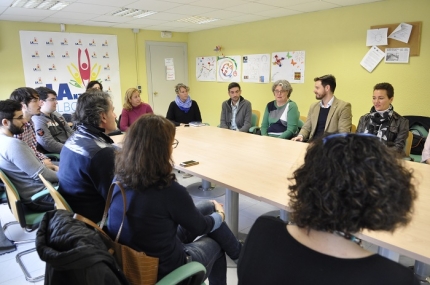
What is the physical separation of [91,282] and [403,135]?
9.90 ft

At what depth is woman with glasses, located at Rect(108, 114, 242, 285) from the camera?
1286 millimetres

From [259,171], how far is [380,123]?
5.46ft

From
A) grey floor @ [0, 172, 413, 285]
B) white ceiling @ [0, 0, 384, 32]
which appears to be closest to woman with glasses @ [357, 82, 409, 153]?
grey floor @ [0, 172, 413, 285]

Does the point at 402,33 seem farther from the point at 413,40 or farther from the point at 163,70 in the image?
the point at 163,70

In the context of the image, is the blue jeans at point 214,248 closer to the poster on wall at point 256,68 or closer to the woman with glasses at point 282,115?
the woman with glasses at point 282,115

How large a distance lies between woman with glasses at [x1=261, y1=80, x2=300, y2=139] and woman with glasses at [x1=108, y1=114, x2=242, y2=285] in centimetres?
259

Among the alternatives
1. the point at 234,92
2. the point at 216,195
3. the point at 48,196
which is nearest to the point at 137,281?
the point at 48,196

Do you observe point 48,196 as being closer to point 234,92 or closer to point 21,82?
point 234,92

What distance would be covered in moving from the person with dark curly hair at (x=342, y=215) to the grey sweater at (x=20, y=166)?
1.94 m

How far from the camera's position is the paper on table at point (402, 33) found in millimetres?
3949

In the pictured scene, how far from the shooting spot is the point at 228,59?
21.0 feet

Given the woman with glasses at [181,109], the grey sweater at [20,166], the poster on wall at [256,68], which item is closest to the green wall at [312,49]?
the poster on wall at [256,68]

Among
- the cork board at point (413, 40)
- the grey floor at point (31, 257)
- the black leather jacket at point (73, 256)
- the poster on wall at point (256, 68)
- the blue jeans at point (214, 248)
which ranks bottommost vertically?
the grey floor at point (31, 257)

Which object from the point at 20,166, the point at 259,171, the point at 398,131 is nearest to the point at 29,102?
the point at 20,166
